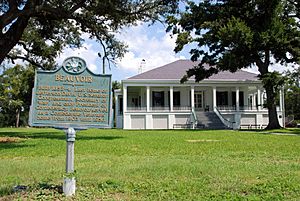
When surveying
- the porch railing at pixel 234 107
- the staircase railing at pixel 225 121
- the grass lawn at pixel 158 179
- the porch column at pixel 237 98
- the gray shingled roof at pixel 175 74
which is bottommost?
the grass lawn at pixel 158 179

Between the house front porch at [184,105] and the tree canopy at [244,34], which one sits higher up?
the tree canopy at [244,34]

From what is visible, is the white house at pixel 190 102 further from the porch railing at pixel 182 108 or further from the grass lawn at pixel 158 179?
the grass lawn at pixel 158 179

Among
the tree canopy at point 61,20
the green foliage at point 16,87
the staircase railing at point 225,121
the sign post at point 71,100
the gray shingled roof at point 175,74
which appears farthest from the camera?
the green foliage at point 16,87

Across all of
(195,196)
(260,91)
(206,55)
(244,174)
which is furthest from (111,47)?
(260,91)

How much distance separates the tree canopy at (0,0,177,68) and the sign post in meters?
10.4

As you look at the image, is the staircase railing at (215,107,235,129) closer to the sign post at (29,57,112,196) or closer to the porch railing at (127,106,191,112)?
the porch railing at (127,106,191,112)

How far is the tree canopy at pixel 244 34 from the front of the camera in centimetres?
2639

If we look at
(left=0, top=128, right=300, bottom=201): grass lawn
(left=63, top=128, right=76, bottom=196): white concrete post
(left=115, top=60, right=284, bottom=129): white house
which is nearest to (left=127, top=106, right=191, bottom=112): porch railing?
(left=115, top=60, right=284, bottom=129): white house

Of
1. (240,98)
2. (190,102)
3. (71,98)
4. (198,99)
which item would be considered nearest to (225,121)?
(190,102)

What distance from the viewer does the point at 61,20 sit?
19234mm

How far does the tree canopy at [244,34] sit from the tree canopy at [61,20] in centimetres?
730

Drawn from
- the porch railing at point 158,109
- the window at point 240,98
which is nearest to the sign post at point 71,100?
the porch railing at point 158,109

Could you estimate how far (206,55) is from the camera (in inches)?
1224

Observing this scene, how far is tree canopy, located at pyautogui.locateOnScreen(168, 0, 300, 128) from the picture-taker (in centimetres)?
2639
